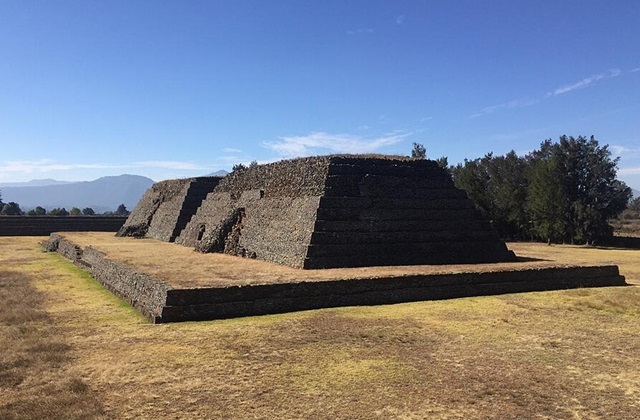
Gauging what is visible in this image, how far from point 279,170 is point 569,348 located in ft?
49.3

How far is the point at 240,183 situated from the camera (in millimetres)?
25312

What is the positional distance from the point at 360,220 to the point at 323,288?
5295mm

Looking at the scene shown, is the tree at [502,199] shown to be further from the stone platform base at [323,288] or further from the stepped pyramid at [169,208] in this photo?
the stone platform base at [323,288]

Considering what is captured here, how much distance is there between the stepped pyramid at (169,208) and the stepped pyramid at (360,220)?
9280 millimetres

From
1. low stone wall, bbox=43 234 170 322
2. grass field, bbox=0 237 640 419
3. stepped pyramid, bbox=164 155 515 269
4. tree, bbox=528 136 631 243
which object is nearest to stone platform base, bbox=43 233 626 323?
low stone wall, bbox=43 234 170 322

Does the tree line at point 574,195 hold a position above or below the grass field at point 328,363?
above

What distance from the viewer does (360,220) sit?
1712 centimetres

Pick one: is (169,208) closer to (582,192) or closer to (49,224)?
(49,224)

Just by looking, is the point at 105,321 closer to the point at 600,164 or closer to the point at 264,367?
the point at 264,367

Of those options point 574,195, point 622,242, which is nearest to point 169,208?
point 574,195

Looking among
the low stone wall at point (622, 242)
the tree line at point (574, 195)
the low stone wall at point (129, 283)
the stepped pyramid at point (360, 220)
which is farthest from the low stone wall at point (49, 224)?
the low stone wall at point (622, 242)

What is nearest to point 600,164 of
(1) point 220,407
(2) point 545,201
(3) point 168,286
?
(2) point 545,201

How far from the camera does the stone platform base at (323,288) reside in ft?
35.8

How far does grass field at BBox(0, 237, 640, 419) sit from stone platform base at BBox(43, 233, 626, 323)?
0.52 metres
